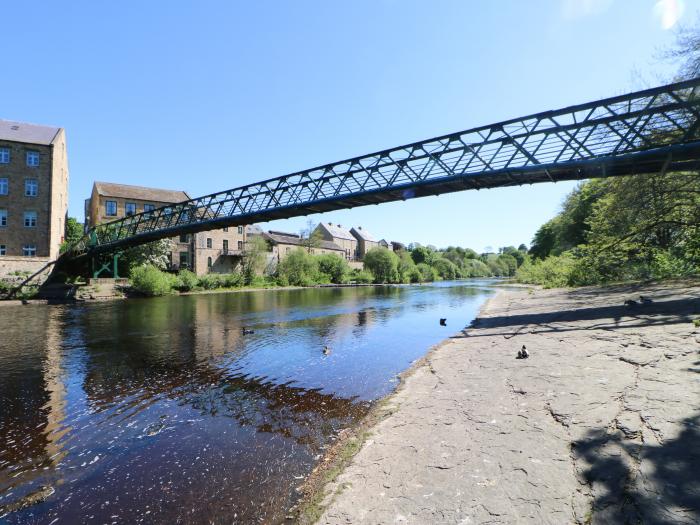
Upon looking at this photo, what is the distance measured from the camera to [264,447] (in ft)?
17.4

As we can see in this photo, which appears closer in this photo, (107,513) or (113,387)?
(107,513)

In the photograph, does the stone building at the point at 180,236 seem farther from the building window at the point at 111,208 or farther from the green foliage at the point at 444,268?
the green foliage at the point at 444,268

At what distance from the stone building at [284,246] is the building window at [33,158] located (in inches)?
1282

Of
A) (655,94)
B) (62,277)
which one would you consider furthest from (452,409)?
(62,277)

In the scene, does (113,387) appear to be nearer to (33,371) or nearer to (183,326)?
(33,371)

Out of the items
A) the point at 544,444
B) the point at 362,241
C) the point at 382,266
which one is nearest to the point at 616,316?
the point at 544,444

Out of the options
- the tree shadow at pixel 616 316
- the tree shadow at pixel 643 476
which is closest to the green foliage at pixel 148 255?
the tree shadow at pixel 616 316

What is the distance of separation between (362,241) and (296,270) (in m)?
42.7

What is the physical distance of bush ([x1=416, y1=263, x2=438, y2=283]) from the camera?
85.4m

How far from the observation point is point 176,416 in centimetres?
653

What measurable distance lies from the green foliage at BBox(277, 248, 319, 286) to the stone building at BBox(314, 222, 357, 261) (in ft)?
77.6

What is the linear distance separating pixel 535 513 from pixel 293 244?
69.5m

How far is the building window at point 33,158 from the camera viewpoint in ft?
117

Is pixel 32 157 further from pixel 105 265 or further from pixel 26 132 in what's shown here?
pixel 105 265
